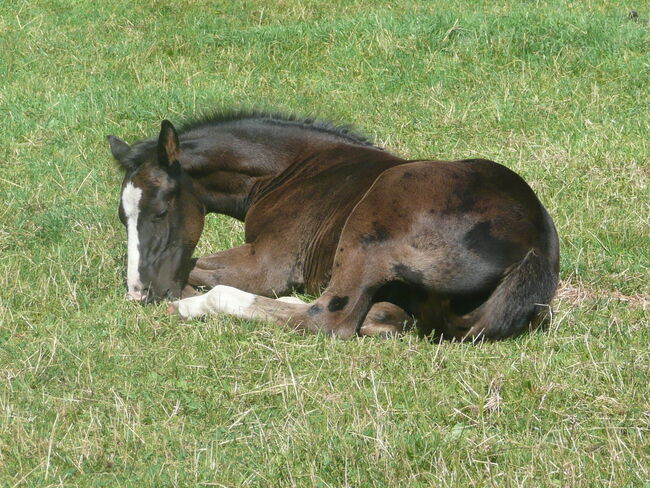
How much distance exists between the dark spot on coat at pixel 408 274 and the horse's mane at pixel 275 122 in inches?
77.2

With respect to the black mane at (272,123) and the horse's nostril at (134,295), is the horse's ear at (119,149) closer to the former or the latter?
the black mane at (272,123)

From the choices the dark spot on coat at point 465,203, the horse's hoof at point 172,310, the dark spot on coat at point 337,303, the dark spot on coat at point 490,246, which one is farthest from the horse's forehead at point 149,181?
the dark spot on coat at point 490,246

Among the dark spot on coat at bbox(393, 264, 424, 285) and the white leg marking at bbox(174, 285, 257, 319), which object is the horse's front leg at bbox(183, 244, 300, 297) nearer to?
the white leg marking at bbox(174, 285, 257, 319)

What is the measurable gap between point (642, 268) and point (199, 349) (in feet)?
10.1

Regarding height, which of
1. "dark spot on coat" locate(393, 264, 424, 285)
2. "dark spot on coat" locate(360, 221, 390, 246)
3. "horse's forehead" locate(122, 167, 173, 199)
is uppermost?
"dark spot on coat" locate(360, 221, 390, 246)

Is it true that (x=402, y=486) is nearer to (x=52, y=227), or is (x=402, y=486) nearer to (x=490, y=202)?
(x=490, y=202)

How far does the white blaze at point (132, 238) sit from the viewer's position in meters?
6.59

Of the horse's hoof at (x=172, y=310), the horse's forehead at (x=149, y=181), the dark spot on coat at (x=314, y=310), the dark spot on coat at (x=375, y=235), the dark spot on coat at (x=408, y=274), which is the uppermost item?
the dark spot on coat at (x=375, y=235)

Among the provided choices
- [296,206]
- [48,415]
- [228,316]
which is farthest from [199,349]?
[296,206]

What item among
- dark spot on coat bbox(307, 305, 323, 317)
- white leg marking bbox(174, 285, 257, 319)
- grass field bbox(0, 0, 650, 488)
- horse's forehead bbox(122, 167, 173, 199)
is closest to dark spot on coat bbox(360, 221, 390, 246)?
dark spot on coat bbox(307, 305, 323, 317)

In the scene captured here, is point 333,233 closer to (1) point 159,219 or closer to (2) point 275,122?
(1) point 159,219

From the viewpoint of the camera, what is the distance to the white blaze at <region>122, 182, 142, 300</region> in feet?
21.6

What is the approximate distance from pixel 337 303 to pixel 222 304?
2.32 ft

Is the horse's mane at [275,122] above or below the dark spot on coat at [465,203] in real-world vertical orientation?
below
